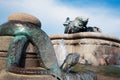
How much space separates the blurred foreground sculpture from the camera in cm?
513

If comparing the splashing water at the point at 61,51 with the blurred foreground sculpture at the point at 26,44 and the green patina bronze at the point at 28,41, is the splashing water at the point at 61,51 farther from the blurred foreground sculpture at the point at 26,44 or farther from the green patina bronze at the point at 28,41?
the green patina bronze at the point at 28,41

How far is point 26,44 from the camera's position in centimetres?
537

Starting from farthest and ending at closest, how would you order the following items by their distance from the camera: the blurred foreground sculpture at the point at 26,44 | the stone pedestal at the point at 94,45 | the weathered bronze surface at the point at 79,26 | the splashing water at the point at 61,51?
the weathered bronze surface at the point at 79,26
the splashing water at the point at 61,51
the stone pedestal at the point at 94,45
the blurred foreground sculpture at the point at 26,44

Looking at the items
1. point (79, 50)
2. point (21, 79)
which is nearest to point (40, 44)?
point (21, 79)

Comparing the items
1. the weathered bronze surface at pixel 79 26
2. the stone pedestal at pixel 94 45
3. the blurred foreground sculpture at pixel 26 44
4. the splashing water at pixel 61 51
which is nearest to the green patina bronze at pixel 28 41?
the blurred foreground sculpture at pixel 26 44

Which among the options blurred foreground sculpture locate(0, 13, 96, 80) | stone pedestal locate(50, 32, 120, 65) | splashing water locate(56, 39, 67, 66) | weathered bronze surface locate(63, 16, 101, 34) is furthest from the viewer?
weathered bronze surface locate(63, 16, 101, 34)

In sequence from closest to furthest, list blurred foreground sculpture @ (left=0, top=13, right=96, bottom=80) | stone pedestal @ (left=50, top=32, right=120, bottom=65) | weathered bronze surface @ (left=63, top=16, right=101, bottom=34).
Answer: blurred foreground sculpture @ (left=0, top=13, right=96, bottom=80) < stone pedestal @ (left=50, top=32, right=120, bottom=65) < weathered bronze surface @ (left=63, top=16, right=101, bottom=34)

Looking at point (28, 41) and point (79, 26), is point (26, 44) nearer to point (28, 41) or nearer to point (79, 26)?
point (28, 41)

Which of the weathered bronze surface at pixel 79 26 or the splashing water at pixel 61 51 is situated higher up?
the weathered bronze surface at pixel 79 26

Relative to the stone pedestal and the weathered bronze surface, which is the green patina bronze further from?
the weathered bronze surface

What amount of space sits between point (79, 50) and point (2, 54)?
9.46m

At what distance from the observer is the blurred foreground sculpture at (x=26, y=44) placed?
16.8ft

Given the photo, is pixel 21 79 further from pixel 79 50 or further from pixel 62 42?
pixel 62 42

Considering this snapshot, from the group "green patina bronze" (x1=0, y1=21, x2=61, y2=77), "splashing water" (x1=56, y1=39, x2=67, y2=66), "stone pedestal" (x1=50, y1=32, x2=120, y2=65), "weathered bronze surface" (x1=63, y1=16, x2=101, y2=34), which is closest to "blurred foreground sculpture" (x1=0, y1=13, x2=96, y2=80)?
"green patina bronze" (x1=0, y1=21, x2=61, y2=77)
